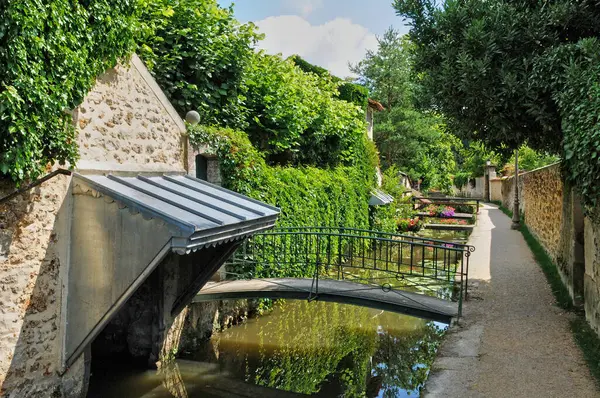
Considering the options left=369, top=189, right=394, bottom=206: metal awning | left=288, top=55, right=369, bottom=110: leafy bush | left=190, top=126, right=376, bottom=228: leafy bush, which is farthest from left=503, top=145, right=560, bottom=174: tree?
left=190, top=126, right=376, bottom=228: leafy bush

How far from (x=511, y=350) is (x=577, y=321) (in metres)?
1.78

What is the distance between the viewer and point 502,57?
26.3ft

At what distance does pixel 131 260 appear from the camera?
4898 millimetres

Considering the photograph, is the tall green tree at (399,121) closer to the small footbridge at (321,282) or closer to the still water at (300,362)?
the small footbridge at (321,282)

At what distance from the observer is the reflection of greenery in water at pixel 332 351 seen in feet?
23.5

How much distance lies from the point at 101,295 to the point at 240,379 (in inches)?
121

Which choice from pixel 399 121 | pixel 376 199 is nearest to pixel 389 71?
pixel 399 121

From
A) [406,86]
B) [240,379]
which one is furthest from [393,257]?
[406,86]

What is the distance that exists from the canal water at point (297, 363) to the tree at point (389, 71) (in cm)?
2255

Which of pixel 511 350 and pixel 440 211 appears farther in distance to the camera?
pixel 440 211

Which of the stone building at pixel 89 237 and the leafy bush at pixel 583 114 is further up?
the leafy bush at pixel 583 114

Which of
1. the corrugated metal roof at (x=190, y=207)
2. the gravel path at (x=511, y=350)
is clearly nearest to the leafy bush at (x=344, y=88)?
the gravel path at (x=511, y=350)

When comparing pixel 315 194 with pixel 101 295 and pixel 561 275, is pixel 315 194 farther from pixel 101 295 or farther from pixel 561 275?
pixel 101 295

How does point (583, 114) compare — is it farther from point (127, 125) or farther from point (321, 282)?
point (127, 125)
